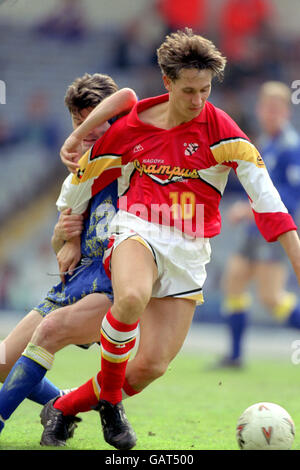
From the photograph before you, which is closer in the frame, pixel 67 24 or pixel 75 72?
pixel 75 72

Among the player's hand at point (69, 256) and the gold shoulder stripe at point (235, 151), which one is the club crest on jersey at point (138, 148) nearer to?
the gold shoulder stripe at point (235, 151)

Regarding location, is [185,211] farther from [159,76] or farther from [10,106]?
[10,106]

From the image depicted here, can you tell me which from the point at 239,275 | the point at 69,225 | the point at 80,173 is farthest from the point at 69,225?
the point at 239,275

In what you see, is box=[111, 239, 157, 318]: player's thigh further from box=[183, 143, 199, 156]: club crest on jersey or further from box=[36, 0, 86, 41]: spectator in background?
box=[36, 0, 86, 41]: spectator in background

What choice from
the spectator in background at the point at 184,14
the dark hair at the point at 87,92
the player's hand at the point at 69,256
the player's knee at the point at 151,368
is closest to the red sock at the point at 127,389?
the player's knee at the point at 151,368

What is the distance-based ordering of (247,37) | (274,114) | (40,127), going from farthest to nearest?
(40,127), (247,37), (274,114)

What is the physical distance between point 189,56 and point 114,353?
1339 mm

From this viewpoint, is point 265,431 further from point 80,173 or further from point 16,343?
point 80,173

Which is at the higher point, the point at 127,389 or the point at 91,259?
the point at 91,259

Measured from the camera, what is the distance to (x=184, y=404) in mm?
5023

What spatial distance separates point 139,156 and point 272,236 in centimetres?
73

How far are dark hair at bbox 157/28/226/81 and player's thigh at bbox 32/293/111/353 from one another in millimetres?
1090

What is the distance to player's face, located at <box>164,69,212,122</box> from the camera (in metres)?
3.33

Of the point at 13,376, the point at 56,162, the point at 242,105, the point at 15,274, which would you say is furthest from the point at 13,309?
the point at 13,376
